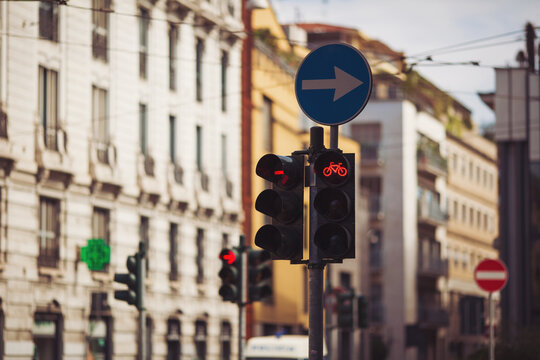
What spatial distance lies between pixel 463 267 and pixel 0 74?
200 ft

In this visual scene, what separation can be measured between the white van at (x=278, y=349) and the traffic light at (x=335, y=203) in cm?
1934

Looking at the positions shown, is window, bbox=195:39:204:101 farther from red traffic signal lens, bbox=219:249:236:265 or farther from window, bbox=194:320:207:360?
red traffic signal lens, bbox=219:249:236:265

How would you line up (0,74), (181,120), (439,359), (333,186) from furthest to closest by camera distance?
(439,359) < (181,120) < (0,74) < (333,186)

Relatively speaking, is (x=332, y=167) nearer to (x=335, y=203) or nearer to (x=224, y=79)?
(x=335, y=203)

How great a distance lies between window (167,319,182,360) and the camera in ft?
145

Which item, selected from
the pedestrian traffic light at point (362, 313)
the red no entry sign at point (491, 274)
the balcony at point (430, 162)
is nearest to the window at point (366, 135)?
the balcony at point (430, 162)

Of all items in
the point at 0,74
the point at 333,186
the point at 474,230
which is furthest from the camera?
the point at 474,230

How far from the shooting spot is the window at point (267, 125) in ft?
179

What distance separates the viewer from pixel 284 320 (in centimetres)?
5572

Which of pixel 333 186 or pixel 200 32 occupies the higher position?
pixel 200 32

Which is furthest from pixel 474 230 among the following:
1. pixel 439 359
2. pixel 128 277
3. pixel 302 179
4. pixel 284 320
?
pixel 302 179

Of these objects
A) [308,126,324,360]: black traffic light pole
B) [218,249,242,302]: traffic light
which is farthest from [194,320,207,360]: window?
[308,126,324,360]: black traffic light pole

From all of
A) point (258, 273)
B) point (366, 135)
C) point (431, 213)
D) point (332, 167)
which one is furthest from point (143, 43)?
point (431, 213)

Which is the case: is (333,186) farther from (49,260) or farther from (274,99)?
(274,99)
